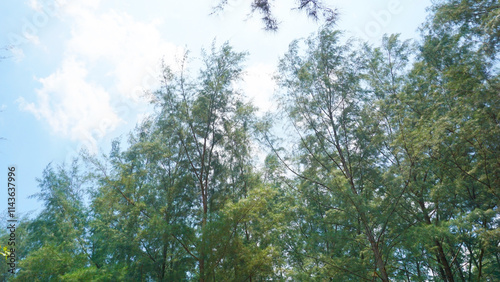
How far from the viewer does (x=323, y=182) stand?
308 inches

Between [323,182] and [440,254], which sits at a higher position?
[323,182]

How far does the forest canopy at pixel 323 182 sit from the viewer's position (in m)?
6.36

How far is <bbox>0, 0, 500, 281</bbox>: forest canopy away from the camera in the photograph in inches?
251

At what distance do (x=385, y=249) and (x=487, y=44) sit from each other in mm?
5363

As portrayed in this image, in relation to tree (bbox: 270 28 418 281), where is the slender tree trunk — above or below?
below

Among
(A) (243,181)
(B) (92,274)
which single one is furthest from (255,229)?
(B) (92,274)

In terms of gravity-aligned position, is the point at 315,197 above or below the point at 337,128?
below

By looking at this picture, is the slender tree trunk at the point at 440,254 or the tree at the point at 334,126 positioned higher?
the tree at the point at 334,126

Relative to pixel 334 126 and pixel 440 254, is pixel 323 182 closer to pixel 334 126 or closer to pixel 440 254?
pixel 334 126

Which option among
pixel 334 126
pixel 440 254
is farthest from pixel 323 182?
pixel 440 254

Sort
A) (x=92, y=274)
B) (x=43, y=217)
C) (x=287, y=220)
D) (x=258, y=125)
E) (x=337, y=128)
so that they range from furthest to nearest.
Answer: (x=43, y=217) → (x=258, y=125) → (x=287, y=220) → (x=337, y=128) → (x=92, y=274)

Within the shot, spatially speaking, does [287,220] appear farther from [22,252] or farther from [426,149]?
[22,252]

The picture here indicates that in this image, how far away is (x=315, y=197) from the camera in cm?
779

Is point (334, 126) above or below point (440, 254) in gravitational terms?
above
